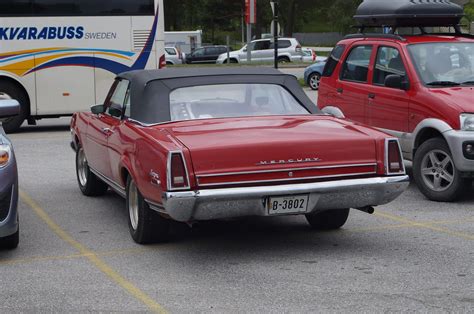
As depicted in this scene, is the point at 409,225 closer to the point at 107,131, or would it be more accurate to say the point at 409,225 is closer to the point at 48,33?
the point at 107,131

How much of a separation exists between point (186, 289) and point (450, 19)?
6.91 metres

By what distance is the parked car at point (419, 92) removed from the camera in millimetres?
9484

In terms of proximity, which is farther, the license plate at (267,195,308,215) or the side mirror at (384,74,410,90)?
the side mirror at (384,74,410,90)

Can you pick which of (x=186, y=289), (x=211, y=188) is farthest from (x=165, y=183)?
(x=186, y=289)

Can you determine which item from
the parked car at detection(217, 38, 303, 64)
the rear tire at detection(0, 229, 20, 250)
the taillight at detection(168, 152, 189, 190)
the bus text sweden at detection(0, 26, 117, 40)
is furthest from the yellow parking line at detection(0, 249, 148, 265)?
the parked car at detection(217, 38, 303, 64)

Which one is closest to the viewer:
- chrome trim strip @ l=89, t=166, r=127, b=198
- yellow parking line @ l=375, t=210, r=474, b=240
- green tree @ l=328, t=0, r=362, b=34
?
yellow parking line @ l=375, t=210, r=474, b=240

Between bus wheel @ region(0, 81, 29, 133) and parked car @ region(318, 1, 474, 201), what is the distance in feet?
26.8

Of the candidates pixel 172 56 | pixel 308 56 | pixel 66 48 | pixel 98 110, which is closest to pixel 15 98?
pixel 66 48

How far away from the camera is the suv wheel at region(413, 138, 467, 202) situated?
9539 mm

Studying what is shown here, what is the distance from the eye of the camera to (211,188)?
265 inches

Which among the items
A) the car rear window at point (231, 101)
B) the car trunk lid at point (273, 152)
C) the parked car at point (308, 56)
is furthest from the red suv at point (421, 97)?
the parked car at point (308, 56)

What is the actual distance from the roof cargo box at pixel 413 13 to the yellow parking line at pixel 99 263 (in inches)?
199

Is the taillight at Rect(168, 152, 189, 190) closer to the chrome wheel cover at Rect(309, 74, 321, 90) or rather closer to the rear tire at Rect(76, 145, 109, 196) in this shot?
the rear tire at Rect(76, 145, 109, 196)

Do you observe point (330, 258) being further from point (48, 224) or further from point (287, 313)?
point (48, 224)
